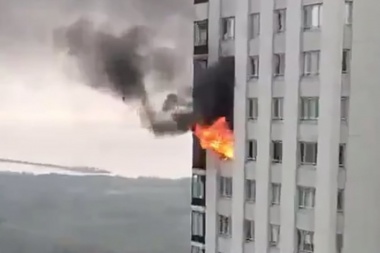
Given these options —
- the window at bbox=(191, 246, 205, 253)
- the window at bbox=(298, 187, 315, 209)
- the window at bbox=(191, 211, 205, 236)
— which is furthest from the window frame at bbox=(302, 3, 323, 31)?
the window at bbox=(191, 246, 205, 253)

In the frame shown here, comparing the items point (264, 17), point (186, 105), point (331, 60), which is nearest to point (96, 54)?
point (186, 105)

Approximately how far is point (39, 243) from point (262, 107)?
1040 millimetres

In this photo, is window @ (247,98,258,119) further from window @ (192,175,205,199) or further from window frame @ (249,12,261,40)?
window @ (192,175,205,199)

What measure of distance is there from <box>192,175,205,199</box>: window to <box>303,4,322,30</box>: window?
2.43ft

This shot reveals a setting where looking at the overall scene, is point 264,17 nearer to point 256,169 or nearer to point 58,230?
point 256,169

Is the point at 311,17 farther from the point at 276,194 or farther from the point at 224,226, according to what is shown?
the point at 224,226

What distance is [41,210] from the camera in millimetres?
2688

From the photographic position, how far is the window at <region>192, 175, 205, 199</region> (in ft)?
8.83

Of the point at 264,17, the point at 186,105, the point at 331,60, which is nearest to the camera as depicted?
the point at 331,60

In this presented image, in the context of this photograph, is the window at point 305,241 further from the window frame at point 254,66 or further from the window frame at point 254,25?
the window frame at point 254,25

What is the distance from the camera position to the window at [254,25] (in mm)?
2512

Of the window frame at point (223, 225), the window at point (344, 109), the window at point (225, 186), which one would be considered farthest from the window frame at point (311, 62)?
the window frame at point (223, 225)

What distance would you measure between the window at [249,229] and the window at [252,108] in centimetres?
40

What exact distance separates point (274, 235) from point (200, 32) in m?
0.83
